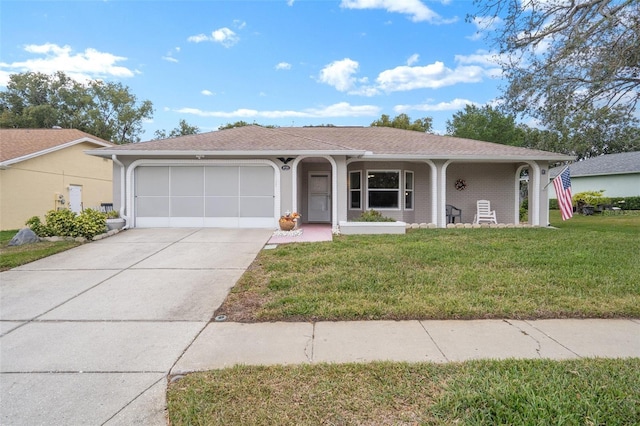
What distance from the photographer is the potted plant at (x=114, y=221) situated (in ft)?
34.1

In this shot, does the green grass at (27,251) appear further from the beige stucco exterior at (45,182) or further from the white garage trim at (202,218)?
the beige stucco exterior at (45,182)

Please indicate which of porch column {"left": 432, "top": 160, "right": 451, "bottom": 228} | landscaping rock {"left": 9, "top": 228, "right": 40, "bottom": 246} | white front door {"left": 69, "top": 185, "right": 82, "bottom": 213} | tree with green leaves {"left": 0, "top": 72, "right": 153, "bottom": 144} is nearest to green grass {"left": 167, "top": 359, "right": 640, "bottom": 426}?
landscaping rock {"left": 9, "top": 228, "right": 40, "bottom": 246}

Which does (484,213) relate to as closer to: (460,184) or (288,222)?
(460,184)

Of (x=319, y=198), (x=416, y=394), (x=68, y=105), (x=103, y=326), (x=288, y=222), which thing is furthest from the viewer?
(x=68, y=105)

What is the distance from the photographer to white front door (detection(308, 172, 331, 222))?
13.8 meters

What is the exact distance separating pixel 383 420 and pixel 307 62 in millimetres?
19215

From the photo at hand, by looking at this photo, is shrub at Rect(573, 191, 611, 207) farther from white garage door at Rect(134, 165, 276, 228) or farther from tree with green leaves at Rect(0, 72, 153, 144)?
tree with green leaves at Rect(0, 72, 153, 144)

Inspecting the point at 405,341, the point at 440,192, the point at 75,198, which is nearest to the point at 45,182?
the point at 75,198

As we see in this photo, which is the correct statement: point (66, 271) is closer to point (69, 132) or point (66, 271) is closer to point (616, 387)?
point (616, 387)

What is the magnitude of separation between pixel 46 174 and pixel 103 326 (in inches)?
578

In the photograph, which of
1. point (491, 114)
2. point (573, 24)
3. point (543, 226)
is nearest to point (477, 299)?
point (573, 24)

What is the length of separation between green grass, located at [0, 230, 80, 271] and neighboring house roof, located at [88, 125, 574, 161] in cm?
323

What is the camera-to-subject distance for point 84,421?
2.35 m

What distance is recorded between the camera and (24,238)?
8969mm
